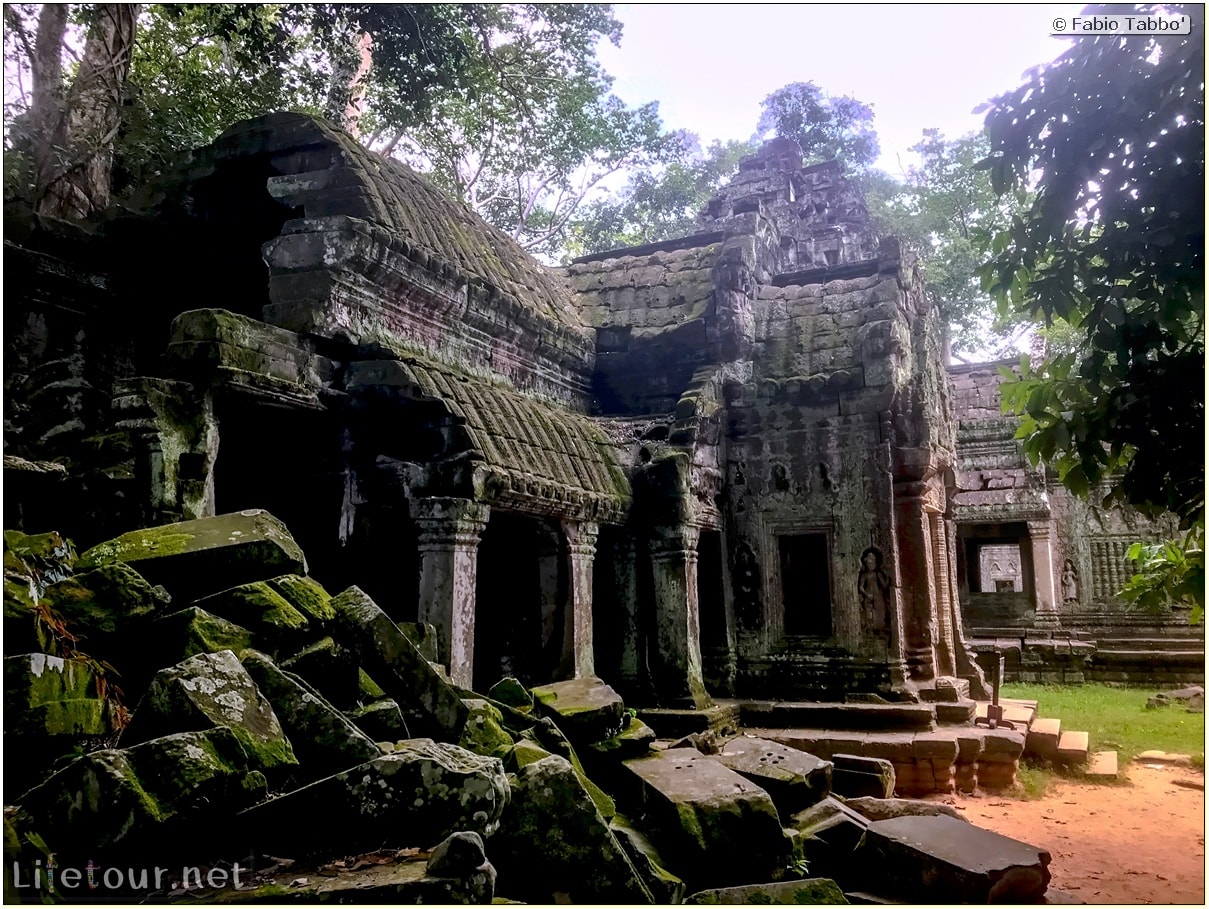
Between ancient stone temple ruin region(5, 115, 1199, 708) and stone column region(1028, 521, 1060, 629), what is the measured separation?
23.8 ft

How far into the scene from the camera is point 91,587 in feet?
10.6

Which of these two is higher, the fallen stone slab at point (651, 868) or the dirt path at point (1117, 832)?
the fallen stone slab at point (651, 868)

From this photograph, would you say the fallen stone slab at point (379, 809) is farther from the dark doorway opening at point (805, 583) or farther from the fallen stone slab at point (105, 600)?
the dark doorway opening at point (805, 583)

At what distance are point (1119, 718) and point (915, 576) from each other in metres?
5.43

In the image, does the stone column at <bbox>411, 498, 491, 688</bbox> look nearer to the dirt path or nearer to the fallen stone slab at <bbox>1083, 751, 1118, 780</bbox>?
the dirt path

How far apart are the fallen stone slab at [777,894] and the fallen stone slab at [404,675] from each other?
1.32 m

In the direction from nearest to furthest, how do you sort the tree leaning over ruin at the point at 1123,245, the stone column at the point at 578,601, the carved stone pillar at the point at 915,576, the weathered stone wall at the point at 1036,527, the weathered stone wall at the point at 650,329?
the tree leaning over ruin at the point at 1123,245 < the stone column at the point at 578,601 < the carved stone pillar at the point at 915,576 < the weathered stone wall at the point at 650,329 < the weathered stone wall at the point at 1036,527

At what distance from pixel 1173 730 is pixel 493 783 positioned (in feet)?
37.2

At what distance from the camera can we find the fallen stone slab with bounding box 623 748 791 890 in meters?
3.98

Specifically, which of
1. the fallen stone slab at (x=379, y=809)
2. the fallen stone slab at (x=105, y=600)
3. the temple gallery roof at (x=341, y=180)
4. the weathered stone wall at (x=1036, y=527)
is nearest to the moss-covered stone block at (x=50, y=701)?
the fallen stone slab at (x=105, y=600)

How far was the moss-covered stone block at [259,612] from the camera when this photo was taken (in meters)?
3.46

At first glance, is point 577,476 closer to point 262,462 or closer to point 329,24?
point 262,462

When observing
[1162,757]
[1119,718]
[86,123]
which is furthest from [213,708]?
[1119,718]

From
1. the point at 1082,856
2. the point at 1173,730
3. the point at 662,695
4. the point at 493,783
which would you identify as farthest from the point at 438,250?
the point at 1173,730
